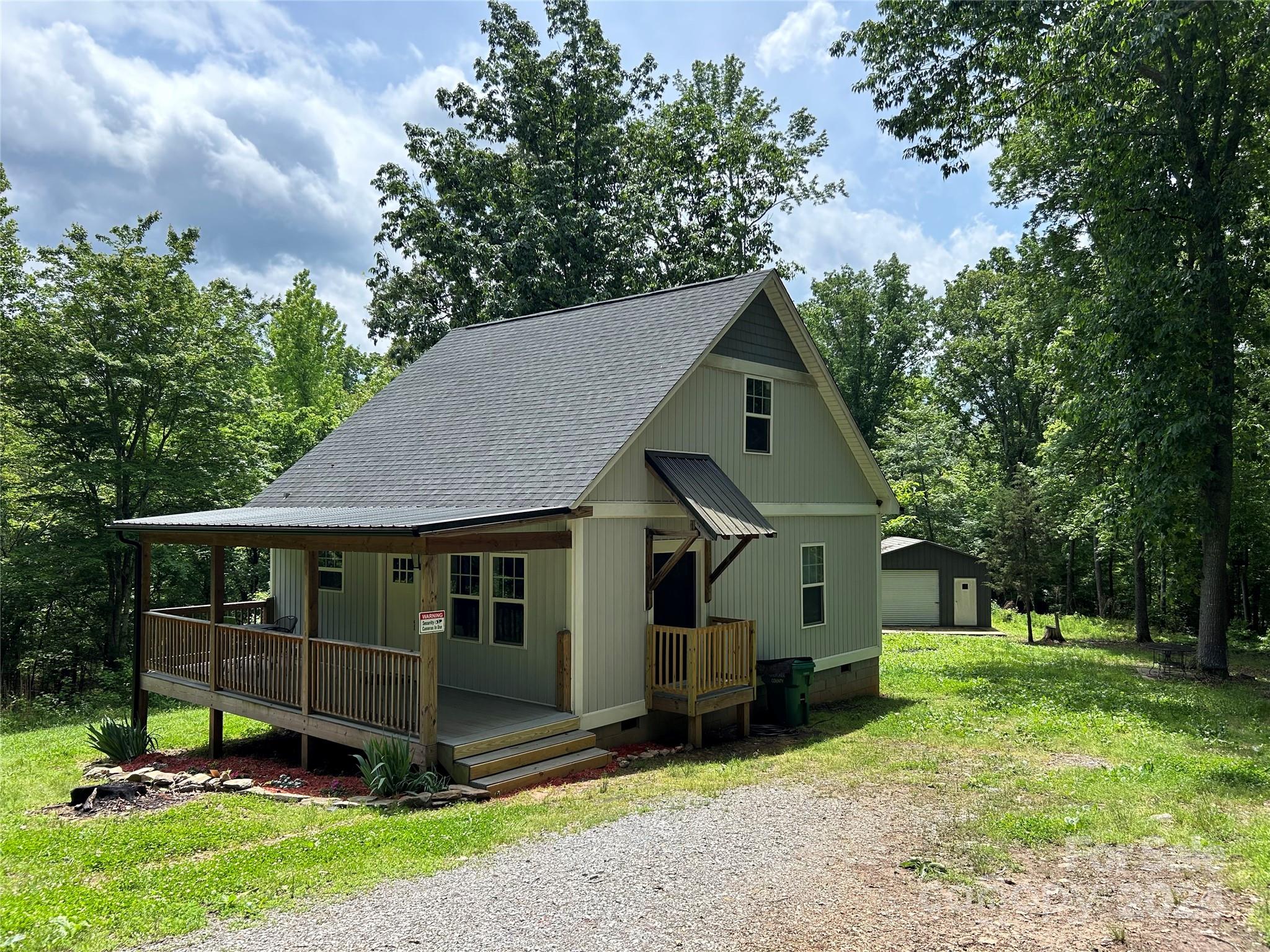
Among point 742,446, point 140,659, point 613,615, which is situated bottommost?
point 140,659

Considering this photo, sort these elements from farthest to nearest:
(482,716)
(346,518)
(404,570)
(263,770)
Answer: (404,570) < (263,770) < (346,518) < (482,716)

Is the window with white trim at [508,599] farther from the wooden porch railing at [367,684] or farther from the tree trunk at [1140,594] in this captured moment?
the tree trunk at [1140,594]

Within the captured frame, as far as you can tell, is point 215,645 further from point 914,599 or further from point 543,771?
point 914,599

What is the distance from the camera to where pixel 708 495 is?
1151 cm

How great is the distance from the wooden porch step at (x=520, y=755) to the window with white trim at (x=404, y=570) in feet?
13.8

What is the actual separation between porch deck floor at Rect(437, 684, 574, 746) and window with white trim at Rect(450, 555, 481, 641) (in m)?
0.86

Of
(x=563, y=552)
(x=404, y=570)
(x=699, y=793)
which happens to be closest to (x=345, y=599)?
(x=404, y=570)

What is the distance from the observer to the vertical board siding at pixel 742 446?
37.9ft

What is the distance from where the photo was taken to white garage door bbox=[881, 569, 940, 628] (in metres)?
28.9

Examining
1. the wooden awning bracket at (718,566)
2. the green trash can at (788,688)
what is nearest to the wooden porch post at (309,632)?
the wooden awning bracket at (718,566)

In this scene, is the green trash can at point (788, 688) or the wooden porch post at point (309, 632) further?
the green trash can at point (788, 688)

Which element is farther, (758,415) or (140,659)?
(758,415)

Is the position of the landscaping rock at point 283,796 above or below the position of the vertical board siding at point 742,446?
below

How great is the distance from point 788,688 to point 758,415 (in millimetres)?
4289
